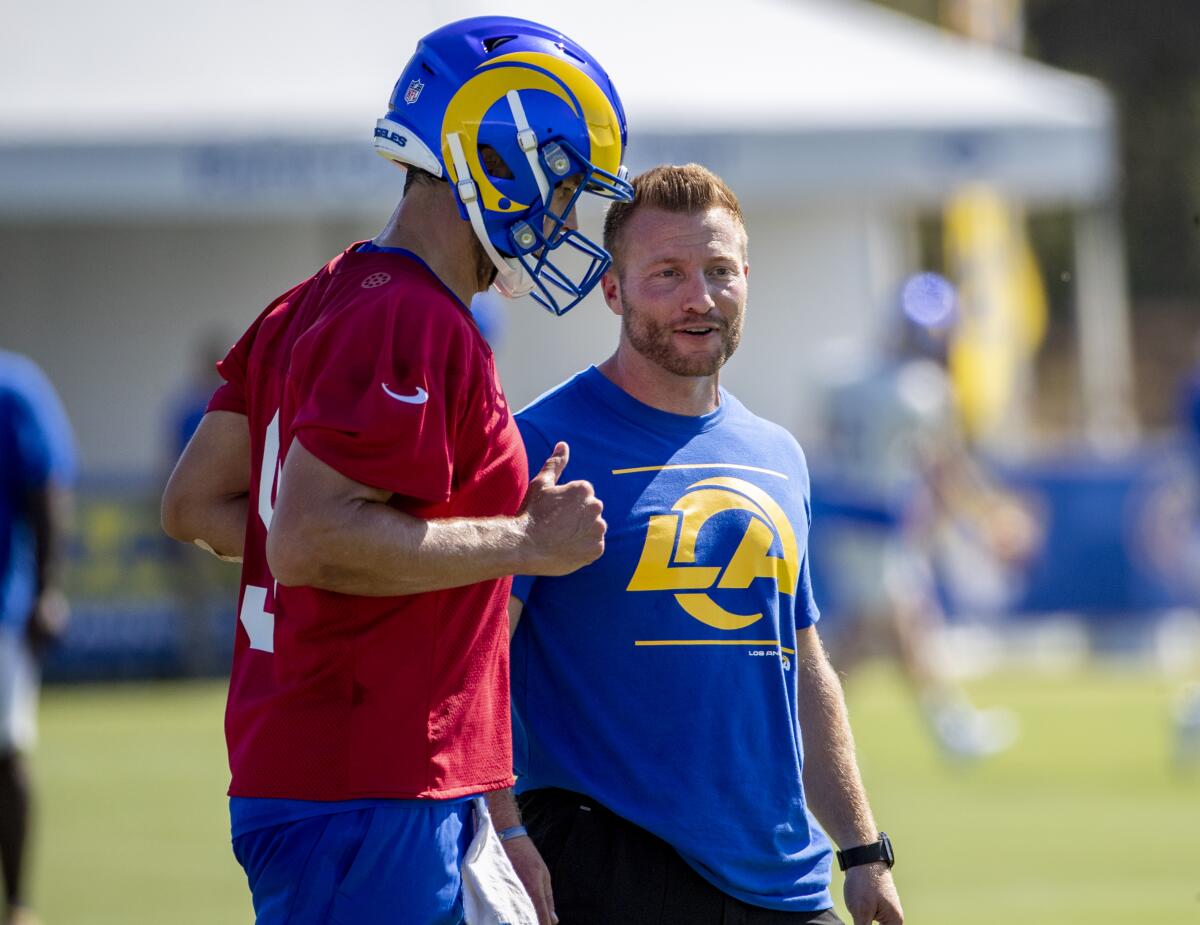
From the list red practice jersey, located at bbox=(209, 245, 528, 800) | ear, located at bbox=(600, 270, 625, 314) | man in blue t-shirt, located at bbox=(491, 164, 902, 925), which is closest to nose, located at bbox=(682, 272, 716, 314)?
man in blue t-shirt, located at bbox=(491, 164, 902, 925)

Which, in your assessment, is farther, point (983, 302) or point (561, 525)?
point (983, 302)

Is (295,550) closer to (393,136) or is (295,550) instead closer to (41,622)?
(393,136)

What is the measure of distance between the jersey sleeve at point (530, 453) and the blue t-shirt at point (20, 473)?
192 inches

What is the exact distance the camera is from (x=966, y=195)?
937 inches

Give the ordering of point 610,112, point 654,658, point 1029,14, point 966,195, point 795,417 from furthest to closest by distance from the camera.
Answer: point 1029,14
point 966,195
point 795,417
point 654,658
point 610,112

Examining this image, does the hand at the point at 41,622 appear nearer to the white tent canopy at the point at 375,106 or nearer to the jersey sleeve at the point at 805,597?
the jersey sleeve at the point at 805,597

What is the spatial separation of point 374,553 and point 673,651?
979 mm

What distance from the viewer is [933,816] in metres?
10.9

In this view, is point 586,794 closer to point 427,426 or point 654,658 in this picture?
point 654,658

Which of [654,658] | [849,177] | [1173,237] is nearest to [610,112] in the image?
[654,658]

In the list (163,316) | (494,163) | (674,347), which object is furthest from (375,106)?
(494,163)

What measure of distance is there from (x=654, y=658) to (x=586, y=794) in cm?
31

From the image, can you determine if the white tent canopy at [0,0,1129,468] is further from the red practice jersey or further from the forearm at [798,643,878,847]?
the red practice jersey

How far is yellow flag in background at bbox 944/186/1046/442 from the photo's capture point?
2330 centimetres
